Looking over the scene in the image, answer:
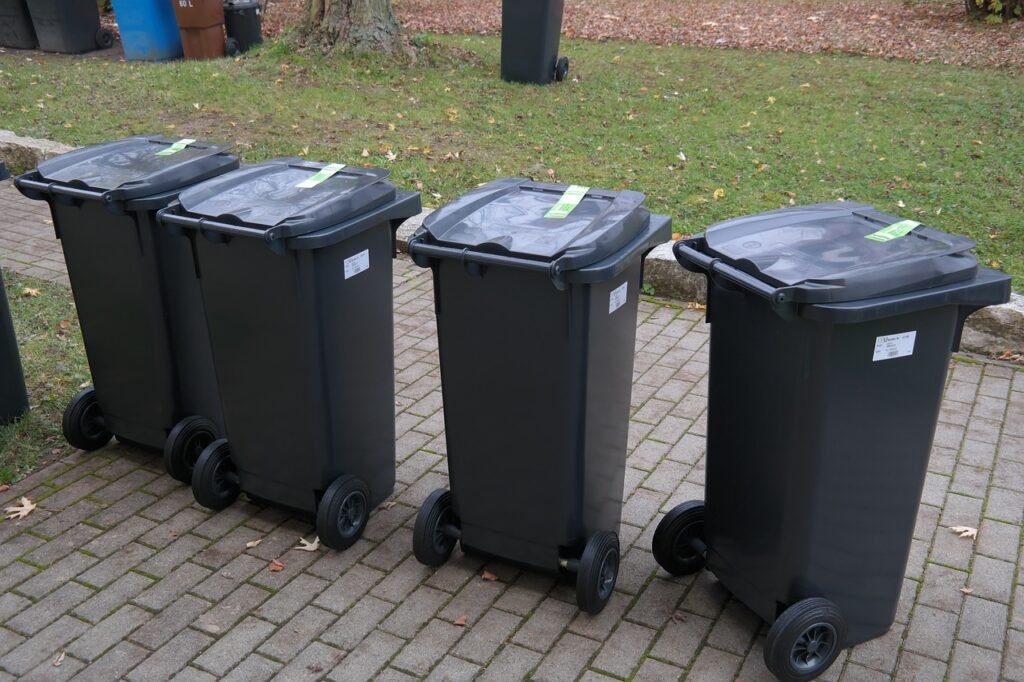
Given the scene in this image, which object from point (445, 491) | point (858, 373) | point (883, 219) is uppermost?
point (883, 219)

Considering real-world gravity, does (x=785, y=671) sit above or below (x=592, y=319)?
below

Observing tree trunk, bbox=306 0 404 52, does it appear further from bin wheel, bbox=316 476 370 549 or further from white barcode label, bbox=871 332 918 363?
white barcode label, bbox=871 332 918 363

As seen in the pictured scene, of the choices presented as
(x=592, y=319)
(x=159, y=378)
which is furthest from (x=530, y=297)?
(x=159, y=378)

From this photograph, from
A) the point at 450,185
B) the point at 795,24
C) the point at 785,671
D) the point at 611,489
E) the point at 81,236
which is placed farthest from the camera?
the point at 795,24

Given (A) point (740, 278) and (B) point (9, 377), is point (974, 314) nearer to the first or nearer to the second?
(A) point (740, 278)

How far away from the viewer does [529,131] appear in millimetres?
9641

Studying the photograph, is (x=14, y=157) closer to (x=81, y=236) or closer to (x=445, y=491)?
(x=81, y=236)

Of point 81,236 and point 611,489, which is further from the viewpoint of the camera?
point 81,236

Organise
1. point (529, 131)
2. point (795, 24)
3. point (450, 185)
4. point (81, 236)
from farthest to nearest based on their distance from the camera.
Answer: point (795, 24), point (529, 131), point (450, 185), point (81, 236)

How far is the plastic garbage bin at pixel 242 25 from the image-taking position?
12977 millimetres

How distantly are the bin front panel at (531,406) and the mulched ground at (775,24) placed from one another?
408 inches

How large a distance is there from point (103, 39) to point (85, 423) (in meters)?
11.2

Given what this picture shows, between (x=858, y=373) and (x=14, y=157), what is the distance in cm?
836

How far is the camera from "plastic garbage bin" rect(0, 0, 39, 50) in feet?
45.6
